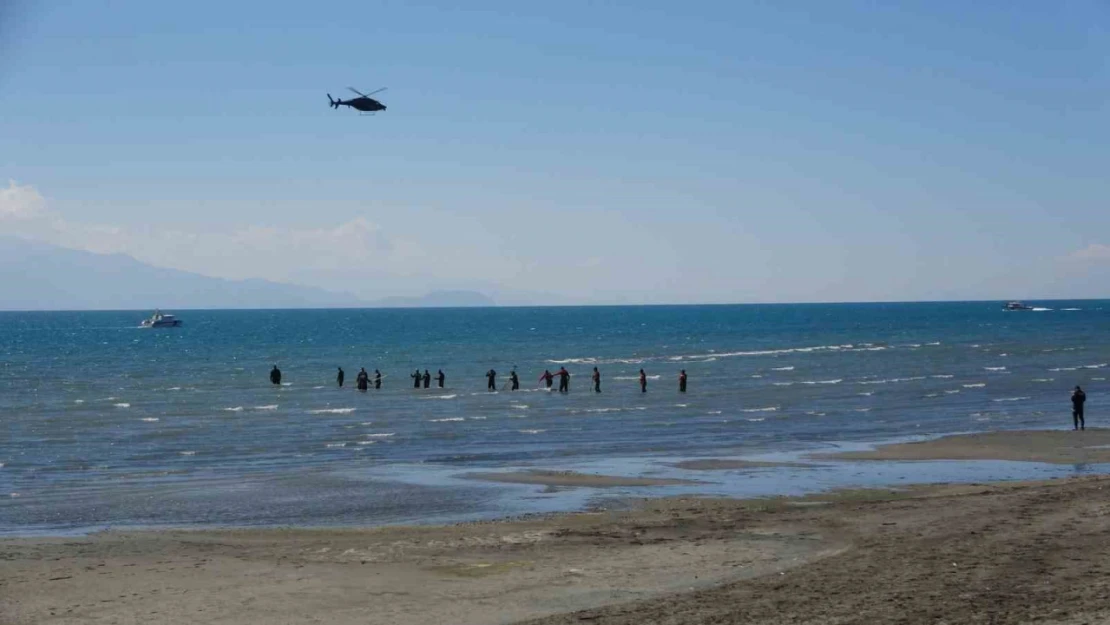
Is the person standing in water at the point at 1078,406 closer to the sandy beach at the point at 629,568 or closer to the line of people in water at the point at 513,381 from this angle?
the sandy beach at the point at 629,568

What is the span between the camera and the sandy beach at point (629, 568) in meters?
14.9

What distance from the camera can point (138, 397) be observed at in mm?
60031

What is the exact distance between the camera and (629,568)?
17656 millimetres

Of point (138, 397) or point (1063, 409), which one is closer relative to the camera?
point (1063, 409)

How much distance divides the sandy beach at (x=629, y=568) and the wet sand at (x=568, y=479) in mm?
4176

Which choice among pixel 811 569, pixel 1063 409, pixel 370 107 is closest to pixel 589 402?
pixel 1063 409

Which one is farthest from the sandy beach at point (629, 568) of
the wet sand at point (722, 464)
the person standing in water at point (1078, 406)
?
the person standing in water at point (1078, 406)

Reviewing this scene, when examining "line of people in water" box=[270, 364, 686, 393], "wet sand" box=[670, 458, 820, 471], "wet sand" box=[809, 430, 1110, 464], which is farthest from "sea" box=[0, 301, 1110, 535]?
"wet sand" box=[809, 430, 1110, 464]

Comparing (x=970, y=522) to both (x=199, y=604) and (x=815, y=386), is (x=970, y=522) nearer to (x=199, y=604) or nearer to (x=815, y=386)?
(x=199, y=604)

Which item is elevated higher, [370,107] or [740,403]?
[370,107]

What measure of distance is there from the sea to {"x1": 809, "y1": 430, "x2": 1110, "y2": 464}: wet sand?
56.6 inches

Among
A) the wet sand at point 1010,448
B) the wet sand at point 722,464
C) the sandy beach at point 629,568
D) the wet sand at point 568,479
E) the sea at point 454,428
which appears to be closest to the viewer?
the sandy beach at point 629,568

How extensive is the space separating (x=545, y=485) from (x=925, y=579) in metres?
12.9

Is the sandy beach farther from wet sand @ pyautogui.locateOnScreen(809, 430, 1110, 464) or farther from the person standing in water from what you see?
the person standing in water
